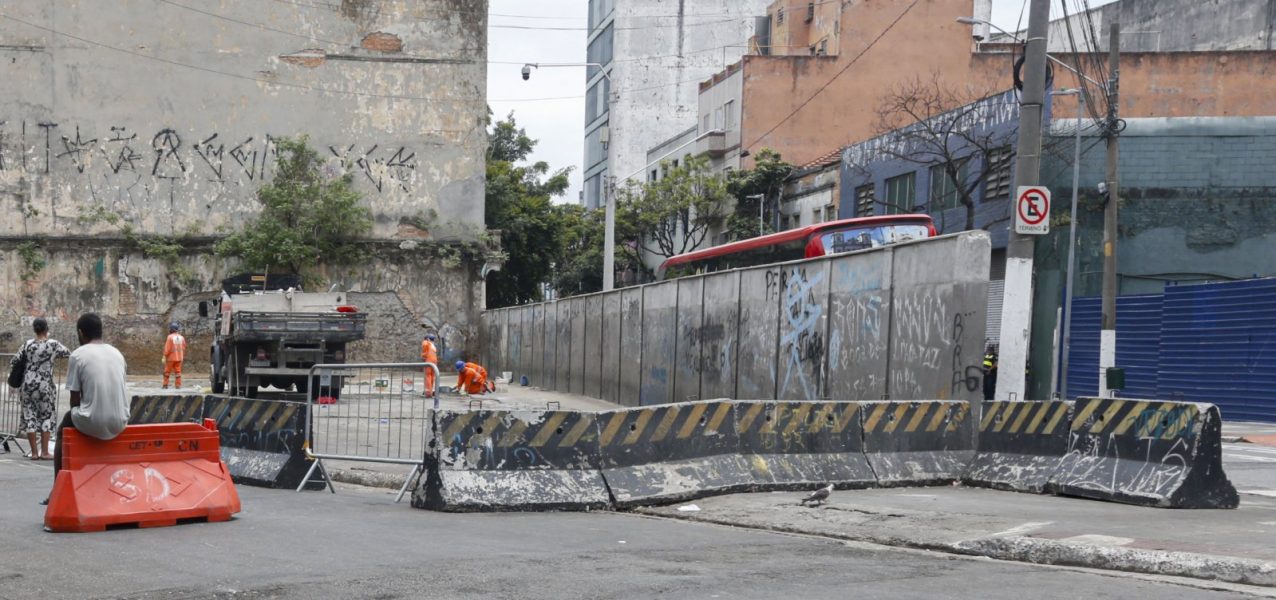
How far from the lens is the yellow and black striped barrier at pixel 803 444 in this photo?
12477 mm

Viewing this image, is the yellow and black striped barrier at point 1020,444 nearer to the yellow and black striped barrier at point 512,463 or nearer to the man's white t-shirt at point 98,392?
the yellow and black striped barrier at point 512,463

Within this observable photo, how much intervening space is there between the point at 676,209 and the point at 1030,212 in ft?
149

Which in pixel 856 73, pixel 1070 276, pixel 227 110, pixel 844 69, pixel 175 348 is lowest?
pixel 175 348

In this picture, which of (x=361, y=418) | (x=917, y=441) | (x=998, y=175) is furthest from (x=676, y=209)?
(x=917, y=441)

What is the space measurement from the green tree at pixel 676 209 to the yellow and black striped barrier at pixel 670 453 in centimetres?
4504

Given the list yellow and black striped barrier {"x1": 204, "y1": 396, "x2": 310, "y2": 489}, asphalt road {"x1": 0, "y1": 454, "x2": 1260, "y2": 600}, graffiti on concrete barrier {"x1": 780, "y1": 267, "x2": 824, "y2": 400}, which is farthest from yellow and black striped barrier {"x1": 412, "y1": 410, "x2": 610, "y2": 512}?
graffiti on concrete barrier {"x1": 780, "y1": 267, "x2": 824, "y2": 400}

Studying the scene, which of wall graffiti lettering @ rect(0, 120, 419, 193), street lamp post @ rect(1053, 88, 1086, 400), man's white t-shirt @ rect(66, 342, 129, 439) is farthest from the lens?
wall graffiti lettering @ rect(0, 120, 419, 193)

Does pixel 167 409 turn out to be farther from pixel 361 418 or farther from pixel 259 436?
pixel 361 418

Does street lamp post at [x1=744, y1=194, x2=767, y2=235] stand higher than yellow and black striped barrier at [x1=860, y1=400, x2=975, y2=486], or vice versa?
street lamp post at [x1=744, y1=194, x2=767, y2=235]

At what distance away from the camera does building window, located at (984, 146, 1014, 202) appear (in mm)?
39469

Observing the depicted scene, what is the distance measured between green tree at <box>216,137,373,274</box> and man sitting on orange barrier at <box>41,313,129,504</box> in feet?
105

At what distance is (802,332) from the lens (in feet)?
64.5

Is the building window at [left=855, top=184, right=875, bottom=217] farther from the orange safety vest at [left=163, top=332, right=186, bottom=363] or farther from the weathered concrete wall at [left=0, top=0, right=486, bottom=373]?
the orange safety vest at [left=163, top=332, right=186, bottom=363]

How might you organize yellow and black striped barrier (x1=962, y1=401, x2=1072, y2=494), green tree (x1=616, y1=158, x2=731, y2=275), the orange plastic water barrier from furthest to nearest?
green tree (x1=616, y1=158, x2=731, y2=275) → yellow and black striped barrier (x1=962, y1=401, x2=1072, y2=494) → the orange plastic water barrier
